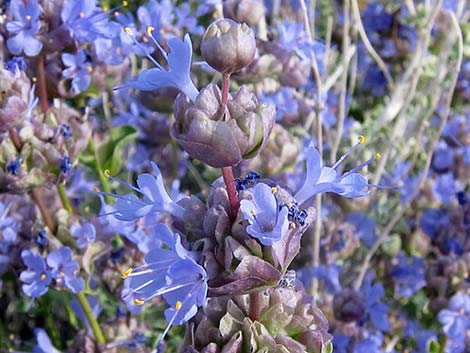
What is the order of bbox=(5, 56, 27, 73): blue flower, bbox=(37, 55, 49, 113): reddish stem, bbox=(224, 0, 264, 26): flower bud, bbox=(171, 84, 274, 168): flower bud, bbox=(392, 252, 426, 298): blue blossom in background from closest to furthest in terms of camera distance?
bbox=(171, 84, 274, 168): flower bud, bbox=(5, 56, 27, 73): blue flower, bbox=(37, 55, 49, 113): reddish stem, bbox=(224, 0, 264, 26): flower bud, bbox=(392, 252, 426, 298): blue blossom in background

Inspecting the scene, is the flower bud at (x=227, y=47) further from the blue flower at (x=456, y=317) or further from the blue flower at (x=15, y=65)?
the blue flower at (x=456, y=317)

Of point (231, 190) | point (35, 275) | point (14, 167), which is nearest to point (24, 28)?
point (14, 167)

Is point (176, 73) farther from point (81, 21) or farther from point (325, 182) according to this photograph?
point (81, 21)

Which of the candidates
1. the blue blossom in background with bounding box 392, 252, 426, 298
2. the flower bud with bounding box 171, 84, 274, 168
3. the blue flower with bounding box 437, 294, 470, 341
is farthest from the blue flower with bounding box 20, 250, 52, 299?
the blue blossom in background with bounding box 392, 252, 426, 298

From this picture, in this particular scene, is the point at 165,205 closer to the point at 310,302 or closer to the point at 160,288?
the point at 160,288

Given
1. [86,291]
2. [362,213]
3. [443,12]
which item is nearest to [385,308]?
[362,213]

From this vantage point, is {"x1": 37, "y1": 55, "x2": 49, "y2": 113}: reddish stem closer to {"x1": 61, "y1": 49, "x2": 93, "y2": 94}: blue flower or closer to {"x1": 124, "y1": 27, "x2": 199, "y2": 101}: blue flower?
{"x1": 61, "y1": 49, "x2": 93, "y2": 94}: blue flower
